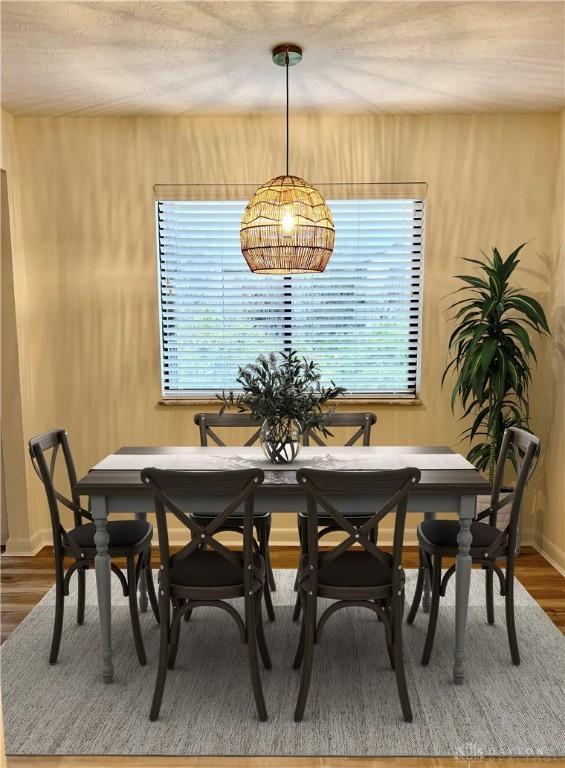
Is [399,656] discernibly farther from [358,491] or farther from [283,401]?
[283,401]

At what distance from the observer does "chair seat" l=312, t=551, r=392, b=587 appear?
236 cm

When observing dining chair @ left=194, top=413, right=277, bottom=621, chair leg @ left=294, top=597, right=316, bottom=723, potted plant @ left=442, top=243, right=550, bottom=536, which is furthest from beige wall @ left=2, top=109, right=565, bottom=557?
chair leg @ left=294, top=597, right=316, bottom=723

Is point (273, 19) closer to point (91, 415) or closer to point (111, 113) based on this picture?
point (111, 113)

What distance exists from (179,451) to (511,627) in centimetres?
176

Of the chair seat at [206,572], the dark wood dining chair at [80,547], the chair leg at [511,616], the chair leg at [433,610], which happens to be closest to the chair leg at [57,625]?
the dark wood dining chair at [80,547]

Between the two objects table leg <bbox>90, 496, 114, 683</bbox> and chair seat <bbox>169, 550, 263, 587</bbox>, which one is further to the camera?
table leg <bbox>90, 496, 114, 683</bbox>

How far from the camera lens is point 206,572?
243 centimetres

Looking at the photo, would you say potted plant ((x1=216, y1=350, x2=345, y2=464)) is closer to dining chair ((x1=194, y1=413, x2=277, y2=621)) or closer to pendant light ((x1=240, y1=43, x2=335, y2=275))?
dining chair ((x1=194, y1=413, x2=277, y2=621))

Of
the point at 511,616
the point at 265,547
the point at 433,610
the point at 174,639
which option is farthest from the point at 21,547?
the point at 511,616

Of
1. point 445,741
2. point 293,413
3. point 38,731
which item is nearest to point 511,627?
point 445,741

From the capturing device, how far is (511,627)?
2719mm

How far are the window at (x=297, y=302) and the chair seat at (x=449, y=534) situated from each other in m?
1.45

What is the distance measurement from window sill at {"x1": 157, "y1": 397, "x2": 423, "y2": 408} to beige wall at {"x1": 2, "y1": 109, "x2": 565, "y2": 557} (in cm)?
4

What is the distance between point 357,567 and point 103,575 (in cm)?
103
